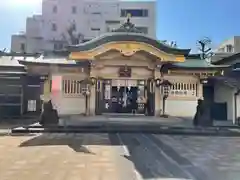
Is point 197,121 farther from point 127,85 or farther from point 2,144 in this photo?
point 2,144

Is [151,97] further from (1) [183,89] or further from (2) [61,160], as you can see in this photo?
(2) [61,160]

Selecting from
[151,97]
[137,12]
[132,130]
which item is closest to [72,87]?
[151,97]

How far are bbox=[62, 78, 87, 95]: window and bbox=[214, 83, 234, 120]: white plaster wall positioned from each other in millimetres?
9556

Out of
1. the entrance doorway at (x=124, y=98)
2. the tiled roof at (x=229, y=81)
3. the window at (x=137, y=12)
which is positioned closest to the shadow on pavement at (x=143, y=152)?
the tiled roof at (x=229, y=81)

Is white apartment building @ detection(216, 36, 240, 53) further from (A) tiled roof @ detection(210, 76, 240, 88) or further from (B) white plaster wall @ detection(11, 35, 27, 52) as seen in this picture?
(B) white plaster wall @ detection(11, 35, 27, 52)

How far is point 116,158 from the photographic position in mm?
7812

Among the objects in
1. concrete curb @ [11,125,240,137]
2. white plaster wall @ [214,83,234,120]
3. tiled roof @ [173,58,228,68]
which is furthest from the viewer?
white plaster wall @ [214,83,234,120]

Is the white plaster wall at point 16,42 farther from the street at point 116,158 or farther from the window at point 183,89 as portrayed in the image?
the street at point 116,158

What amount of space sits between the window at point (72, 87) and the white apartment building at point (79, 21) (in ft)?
96.9

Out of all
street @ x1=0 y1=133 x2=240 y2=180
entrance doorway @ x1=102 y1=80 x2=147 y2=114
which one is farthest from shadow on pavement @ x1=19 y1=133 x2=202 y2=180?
entrance doorway @ x1=102 y1=80 x2=147 y2=114

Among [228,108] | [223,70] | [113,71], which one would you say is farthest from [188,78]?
[113,71]

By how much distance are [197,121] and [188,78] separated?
5287mm

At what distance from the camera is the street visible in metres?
6.13

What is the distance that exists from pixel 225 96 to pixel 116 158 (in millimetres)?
15250
